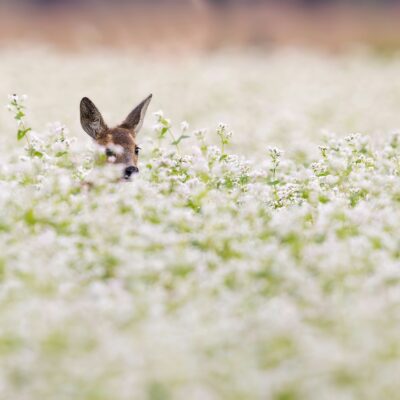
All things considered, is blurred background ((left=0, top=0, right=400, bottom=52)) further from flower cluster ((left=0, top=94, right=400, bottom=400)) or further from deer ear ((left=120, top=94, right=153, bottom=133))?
flower cluster ((left=0, top=94, right=400, bottom=400))

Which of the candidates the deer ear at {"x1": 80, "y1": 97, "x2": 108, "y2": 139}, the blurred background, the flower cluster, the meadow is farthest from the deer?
the blurred background

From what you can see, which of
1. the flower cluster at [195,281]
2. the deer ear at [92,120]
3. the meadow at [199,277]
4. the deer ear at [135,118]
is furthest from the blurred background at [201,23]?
the flower cluster at [195,281]

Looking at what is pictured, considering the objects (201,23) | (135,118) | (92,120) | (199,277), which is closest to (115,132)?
(92,120)

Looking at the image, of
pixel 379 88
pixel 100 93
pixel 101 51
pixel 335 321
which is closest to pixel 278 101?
pixel 379 88

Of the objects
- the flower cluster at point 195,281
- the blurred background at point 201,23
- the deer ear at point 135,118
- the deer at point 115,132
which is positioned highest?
the blurred background at point 201,23

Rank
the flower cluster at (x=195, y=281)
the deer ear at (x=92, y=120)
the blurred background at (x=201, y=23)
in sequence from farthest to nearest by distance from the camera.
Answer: the blurred background at (x=201, y=23) < the deer ear at (x=92, y=120) < the flower cluster at (x=195, y=281)

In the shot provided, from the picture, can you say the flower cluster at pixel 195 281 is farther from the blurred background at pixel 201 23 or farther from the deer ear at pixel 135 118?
the blurred background at pixel 201 23

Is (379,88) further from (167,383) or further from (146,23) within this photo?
(167,383)

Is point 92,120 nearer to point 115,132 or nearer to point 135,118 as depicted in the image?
point 115,132
